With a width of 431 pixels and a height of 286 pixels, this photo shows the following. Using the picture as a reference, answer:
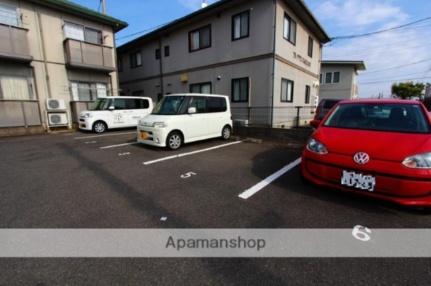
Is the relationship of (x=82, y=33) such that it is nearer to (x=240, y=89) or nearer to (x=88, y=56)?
(x=88, y=56)

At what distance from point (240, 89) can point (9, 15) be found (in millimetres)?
10162

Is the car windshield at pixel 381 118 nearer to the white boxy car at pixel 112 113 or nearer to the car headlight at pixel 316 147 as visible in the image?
the car headlight at pixel 316 147

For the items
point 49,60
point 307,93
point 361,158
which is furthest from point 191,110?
point 307,93

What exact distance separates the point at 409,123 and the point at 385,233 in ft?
5.66

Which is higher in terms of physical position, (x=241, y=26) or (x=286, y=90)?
(x=241, y=26)

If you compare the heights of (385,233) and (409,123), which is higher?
(409,123)

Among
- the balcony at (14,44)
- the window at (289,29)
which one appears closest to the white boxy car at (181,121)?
the window at (289,29)

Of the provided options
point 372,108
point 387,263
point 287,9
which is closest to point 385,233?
point 387,263

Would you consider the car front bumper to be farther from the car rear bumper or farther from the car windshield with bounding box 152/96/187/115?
the car rear bumper

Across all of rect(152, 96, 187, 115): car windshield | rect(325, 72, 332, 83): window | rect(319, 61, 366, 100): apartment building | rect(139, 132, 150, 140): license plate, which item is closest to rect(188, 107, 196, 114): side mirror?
rect(152, 96, 187, 115): car windshield

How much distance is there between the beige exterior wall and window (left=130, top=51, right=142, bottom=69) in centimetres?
1651

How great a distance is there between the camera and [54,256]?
6.17 feet

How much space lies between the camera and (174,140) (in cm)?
593

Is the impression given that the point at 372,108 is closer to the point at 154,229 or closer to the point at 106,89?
the point at 154,229
